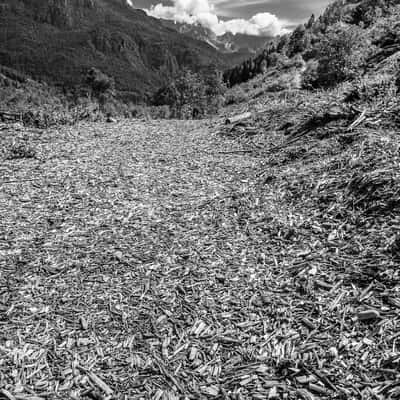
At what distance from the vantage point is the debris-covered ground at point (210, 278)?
10.4ft

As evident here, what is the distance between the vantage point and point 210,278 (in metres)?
4.35

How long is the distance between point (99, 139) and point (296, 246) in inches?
279

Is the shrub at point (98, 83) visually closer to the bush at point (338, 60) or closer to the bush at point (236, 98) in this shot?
the bush at point (236, 98)

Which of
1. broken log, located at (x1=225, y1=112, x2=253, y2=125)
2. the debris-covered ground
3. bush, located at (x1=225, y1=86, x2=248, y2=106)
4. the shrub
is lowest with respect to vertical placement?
the debris-covered ground

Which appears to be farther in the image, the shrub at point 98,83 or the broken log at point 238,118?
the shrub at point 98,83

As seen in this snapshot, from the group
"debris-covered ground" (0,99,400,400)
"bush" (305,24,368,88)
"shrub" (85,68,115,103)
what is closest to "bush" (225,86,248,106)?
"bush" (305,24,368,88)

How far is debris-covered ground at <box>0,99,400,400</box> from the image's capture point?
316 centimetres

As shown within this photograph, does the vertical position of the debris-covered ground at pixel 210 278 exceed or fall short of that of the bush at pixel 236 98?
it falls short

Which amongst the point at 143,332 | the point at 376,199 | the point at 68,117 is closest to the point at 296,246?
the point at 376,199

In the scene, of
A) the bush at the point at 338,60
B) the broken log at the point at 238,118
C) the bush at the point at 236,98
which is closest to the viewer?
the broken log at the point at 238,118

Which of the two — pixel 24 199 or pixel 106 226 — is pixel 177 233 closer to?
pixel 106 226

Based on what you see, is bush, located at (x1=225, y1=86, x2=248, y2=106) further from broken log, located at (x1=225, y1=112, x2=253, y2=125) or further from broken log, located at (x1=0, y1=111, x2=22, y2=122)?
broken log, located at (x1=0, y1=111, x2=22, y2=122)

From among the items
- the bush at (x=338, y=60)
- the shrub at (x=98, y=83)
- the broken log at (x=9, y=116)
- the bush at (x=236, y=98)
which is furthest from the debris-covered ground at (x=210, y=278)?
the shrub at (x=98, y=83)

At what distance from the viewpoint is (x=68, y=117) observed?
1216 cm
